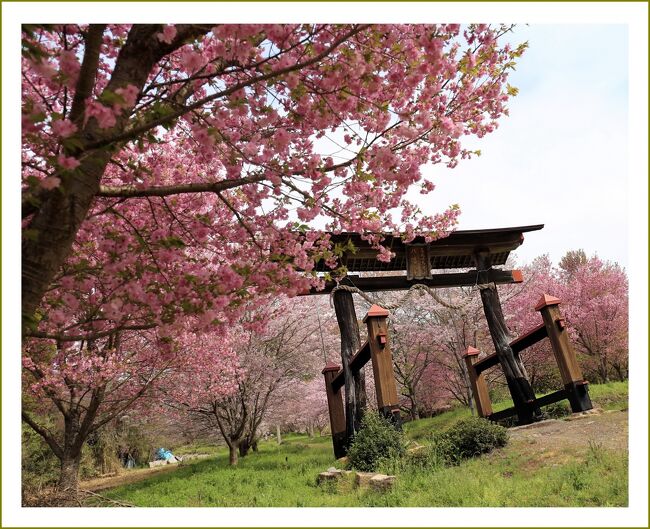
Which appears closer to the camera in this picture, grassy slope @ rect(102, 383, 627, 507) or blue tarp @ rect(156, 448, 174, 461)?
grassy slope @ rect(102, 383, 627, 507)

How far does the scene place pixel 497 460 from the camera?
5844 millimetres

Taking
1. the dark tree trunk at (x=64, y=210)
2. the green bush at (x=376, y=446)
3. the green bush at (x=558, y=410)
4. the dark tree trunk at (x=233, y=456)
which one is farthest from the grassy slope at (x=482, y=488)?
the dark tree trunk at (x=233, y=456)

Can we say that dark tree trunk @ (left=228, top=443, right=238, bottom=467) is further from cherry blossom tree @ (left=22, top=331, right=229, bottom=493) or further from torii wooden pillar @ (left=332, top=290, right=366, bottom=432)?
torii wooden pillar @ (left=332, top=290, right=366, bottom=432)

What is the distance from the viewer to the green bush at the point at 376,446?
20.4ft

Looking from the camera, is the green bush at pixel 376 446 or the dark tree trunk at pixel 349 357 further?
the dark tree trunk at pixel 349 357

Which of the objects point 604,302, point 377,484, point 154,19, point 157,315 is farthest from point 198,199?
point 604,302

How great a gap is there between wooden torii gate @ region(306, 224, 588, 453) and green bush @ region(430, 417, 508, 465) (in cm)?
184

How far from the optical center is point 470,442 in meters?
6.37

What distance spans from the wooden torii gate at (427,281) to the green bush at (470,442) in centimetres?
184

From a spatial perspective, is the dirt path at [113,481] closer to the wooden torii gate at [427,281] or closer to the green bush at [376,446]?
the wooden torii gate at [427,281]

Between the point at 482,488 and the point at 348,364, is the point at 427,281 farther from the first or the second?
the point at 482,488

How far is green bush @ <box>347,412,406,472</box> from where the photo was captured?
621cm

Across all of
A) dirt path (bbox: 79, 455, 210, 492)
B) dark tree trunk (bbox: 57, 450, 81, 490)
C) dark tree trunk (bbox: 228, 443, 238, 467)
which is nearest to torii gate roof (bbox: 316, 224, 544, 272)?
dark tree trunk (bbox: 57, 450, 81, 490)

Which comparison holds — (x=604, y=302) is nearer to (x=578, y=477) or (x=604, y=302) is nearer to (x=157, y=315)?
(x=578, y=477)
